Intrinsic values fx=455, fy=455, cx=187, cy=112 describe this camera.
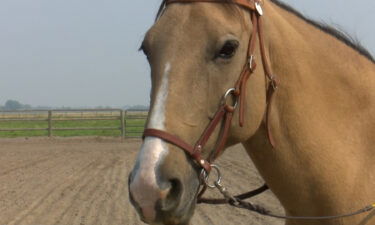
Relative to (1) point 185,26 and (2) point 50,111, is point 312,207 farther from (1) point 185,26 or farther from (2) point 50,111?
(2) point 50,111

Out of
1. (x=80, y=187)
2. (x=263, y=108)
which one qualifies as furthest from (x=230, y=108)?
(x=80, y=187)

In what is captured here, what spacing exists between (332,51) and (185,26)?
109 cm

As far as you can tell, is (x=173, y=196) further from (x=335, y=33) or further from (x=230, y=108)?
(x=335, y=33)

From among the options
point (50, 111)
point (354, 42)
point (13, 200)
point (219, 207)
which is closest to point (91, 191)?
point (13, 200)

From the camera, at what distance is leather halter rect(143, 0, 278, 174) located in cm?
215

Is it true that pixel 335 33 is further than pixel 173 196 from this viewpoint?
Yes

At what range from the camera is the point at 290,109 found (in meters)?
2.62

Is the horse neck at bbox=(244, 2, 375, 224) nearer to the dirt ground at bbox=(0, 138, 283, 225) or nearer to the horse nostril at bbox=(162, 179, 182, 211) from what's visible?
the horse nostril at bbox=(162, 179, 182, 211)

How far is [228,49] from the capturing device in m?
2.30

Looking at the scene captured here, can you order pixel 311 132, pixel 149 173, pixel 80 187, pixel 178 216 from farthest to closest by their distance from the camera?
pixel 80 187 < pixel 311 132 < pixel 178 216 < pixel 149 173

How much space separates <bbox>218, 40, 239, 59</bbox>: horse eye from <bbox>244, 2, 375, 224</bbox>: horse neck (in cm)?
35

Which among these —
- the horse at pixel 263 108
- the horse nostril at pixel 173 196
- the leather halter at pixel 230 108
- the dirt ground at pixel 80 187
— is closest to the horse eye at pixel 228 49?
the horse at pixel 263 108

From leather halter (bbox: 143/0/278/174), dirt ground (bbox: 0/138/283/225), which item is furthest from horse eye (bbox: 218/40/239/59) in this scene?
dirt ground (bbox: 0/138/283/225)

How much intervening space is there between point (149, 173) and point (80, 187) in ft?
29.2
